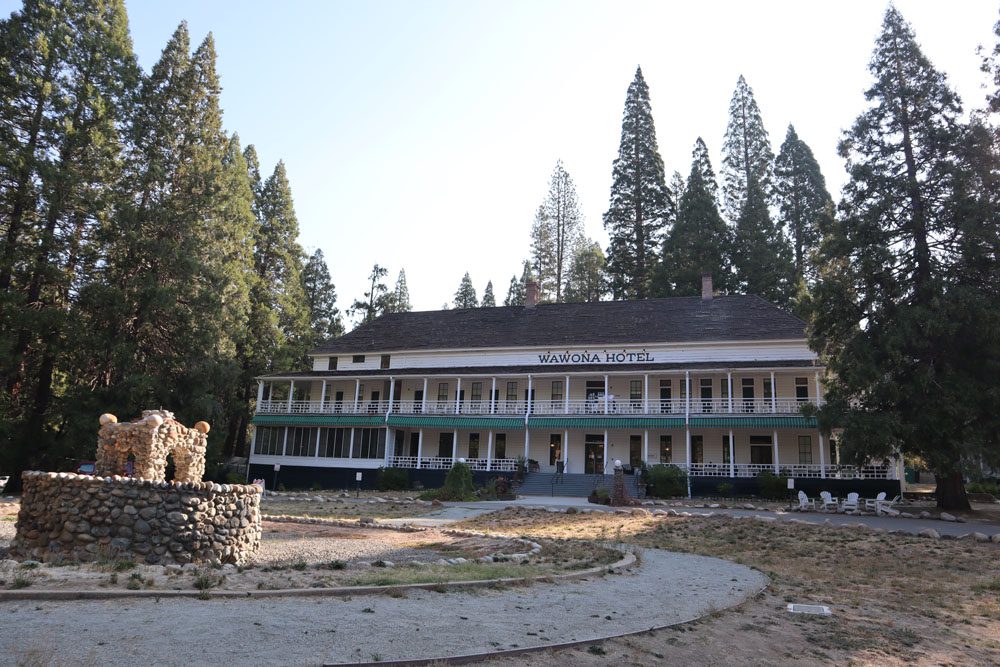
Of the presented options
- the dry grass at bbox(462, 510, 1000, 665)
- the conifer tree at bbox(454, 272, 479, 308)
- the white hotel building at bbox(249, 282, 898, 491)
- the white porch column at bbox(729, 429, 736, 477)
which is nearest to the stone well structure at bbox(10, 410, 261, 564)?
the dry grass at bbox(462, 510, 1000, 665)

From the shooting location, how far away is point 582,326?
4034 cm

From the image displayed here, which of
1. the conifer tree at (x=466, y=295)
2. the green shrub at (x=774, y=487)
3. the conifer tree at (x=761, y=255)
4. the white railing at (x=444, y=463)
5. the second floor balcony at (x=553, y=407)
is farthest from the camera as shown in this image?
the conifer tree at (x=466, y=295)

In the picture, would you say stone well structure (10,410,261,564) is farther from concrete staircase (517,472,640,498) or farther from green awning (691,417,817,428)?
green awning (691,417,817,428)

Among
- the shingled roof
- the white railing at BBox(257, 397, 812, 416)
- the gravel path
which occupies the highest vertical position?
the shingled roof

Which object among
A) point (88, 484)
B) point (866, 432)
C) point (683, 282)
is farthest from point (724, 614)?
point (683, 282)

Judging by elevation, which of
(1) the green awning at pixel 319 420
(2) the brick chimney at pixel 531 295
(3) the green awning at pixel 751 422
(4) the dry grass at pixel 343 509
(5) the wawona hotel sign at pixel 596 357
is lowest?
(4) the dry grass at pixel 343 509

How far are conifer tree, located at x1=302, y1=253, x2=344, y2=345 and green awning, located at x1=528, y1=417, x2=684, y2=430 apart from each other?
29.0m

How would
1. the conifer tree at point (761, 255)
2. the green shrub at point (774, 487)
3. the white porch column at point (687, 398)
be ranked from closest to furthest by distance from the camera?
the green shrub at point (774, 487) → the white porch column at point (687, 398) → the conifer tree at point (761, 255)

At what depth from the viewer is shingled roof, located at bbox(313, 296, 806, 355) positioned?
120 feet

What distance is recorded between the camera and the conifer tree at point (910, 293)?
21562 millimetres

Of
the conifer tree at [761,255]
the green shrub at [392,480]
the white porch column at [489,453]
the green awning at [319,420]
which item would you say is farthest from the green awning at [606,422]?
the conifer tree at [761,255]

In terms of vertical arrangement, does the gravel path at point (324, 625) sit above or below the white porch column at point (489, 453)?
below

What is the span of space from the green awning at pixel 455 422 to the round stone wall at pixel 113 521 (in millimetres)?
24426

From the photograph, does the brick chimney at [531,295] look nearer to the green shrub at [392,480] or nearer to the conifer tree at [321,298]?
the green shrub at [392,480]
